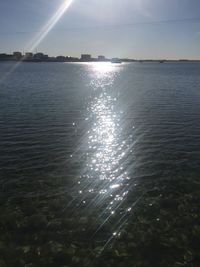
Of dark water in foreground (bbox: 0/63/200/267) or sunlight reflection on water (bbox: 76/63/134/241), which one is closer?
dark water in foreground (bbox: 0/63/200/267)

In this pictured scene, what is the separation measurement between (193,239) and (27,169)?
13.1 metres

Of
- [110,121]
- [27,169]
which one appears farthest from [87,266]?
[110,121]

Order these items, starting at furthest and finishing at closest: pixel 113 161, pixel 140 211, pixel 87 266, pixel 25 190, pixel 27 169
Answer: pixel 113 161 → pixel 27 169 → pixel 25 190 → pixel 140 211 → pixel 87 266

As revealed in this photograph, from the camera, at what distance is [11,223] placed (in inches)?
643

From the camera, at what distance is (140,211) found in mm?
17922

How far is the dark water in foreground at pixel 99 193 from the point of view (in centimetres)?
1436

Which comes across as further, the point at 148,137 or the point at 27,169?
the point at 148,137

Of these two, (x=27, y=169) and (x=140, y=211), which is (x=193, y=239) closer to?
(x=140, y=211)

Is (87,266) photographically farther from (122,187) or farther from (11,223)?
(122,187)

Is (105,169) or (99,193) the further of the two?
(105,169)

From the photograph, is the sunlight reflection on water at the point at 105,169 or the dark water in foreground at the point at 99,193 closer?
the dark water in foreground at the point at 99,193

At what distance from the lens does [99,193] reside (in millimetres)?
20203

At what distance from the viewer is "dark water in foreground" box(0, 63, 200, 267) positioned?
14.4 meters

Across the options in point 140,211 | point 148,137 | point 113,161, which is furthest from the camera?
point 148,137
